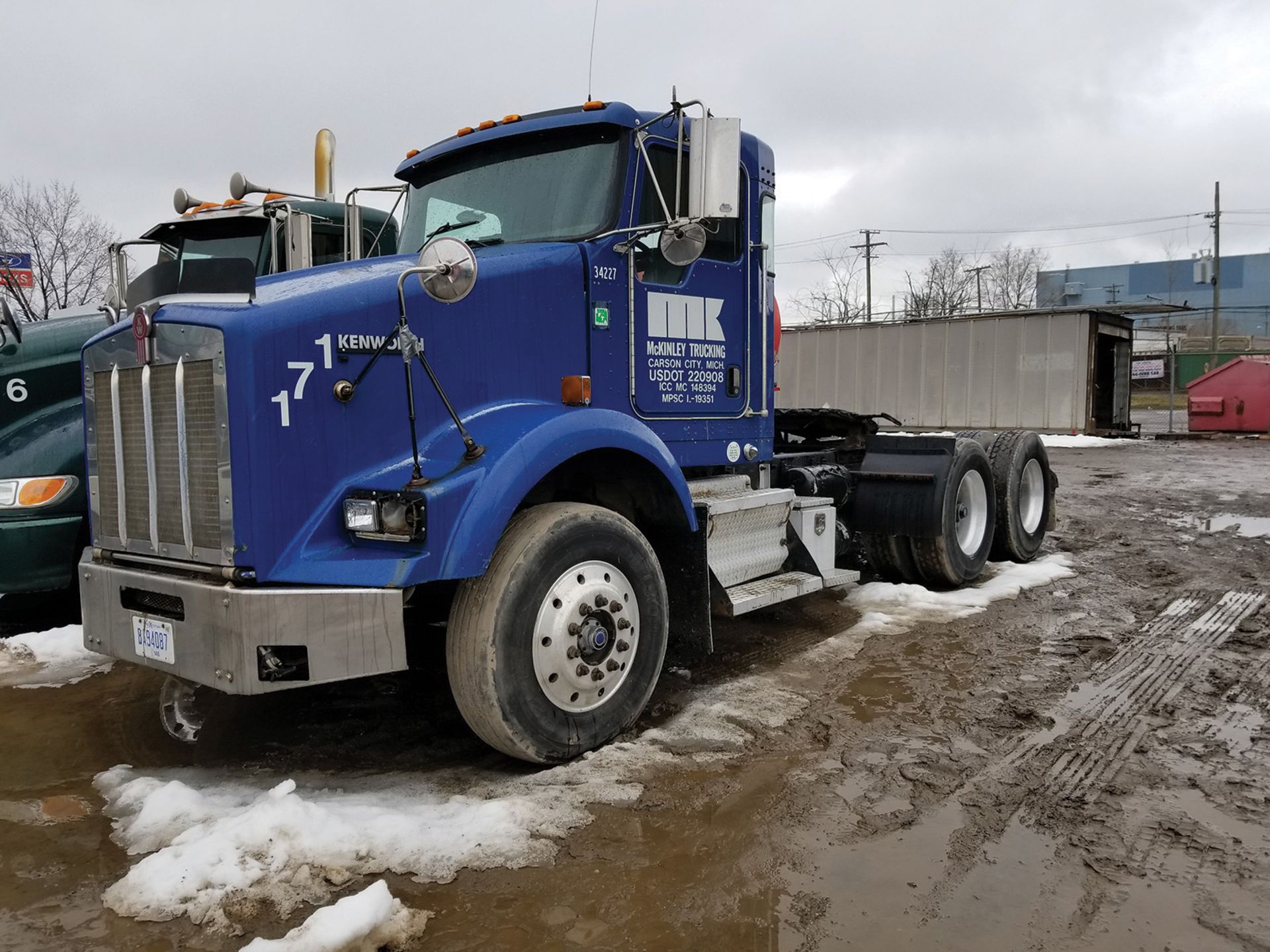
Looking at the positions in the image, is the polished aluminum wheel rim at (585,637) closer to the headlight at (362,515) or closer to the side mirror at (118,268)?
the headlight at (362,515)

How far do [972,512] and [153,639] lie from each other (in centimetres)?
594

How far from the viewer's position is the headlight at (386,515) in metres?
3.44

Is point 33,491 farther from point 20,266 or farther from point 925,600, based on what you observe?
point 20,266

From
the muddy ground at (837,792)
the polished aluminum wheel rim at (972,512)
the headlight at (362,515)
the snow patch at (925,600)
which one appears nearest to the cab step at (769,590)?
the muddy ground at (837,792)

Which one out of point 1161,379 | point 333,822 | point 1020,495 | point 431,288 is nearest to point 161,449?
point 431,288

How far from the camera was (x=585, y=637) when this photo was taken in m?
3.92

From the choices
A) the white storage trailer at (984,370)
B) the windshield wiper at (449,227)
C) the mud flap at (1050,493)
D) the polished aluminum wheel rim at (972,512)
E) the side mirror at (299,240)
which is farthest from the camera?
the white storage trailer at (984,370)

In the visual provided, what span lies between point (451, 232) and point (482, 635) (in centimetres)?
222

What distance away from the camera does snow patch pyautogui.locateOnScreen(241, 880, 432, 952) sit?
2.65 m

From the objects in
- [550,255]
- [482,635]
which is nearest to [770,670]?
[482,635]

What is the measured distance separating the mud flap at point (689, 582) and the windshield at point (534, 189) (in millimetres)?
1514

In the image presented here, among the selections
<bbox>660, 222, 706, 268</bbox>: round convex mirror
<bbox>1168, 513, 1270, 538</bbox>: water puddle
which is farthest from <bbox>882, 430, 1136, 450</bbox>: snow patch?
<bbox>660, 222, 706, 268</bbox>: round convex mirror

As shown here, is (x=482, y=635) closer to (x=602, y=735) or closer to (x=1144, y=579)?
(x=602, y=735)

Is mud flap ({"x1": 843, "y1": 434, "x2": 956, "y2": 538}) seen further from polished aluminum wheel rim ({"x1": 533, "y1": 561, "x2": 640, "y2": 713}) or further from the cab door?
polished aluminum wheel rim ({"x1": 533, "y1": 561, "x2": 640, "y2": 713})
